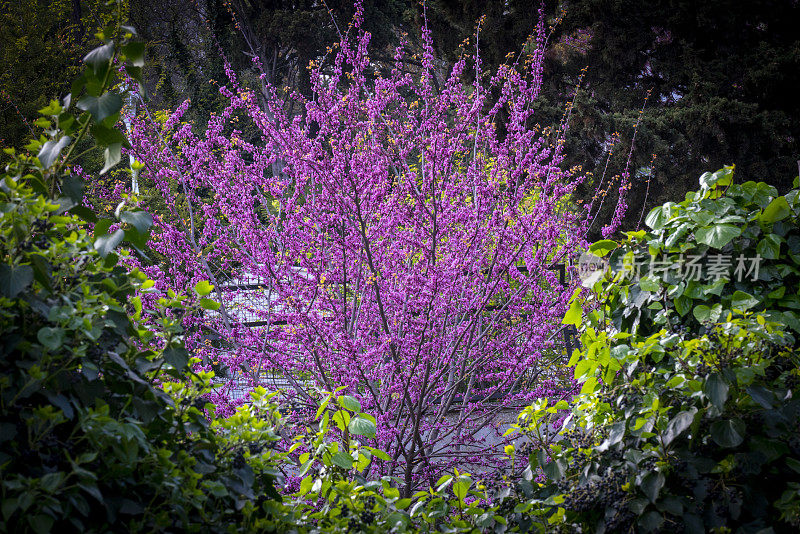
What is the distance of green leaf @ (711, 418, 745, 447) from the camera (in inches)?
68.4

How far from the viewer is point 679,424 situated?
180 cm

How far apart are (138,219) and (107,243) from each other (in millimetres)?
89

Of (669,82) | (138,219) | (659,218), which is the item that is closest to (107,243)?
(138,219)

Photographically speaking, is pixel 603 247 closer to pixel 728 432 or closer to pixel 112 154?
pixel 728 432

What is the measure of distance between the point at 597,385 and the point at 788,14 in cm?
825

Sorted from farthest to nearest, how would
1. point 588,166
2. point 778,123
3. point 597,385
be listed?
point 588,166, point 778,123, point 597,385

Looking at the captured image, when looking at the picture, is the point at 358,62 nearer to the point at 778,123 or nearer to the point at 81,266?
the point at 81,266

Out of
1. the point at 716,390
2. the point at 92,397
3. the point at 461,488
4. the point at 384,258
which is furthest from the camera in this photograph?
the point at 384,258

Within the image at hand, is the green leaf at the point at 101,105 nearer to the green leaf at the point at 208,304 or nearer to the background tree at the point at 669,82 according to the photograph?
the green leaf at the point at 208,304

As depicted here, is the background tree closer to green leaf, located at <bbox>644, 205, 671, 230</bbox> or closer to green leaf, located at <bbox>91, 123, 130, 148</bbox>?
green leaf, located at <bbox>644, 205, 671, 230</bbox>

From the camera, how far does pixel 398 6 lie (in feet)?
55.2

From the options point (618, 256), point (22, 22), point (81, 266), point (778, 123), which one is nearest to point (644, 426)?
point (618, 256)

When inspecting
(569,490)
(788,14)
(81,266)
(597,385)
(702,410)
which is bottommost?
(569,490)

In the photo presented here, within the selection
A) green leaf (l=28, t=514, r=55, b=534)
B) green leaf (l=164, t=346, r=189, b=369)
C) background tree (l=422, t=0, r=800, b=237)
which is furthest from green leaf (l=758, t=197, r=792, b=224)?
background tree (l=422, t=0, r=800, b=237)
